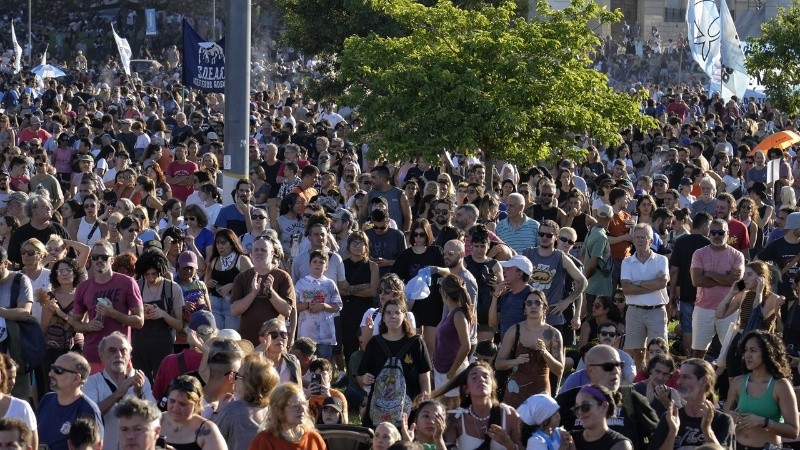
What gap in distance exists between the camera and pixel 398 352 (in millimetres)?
10891

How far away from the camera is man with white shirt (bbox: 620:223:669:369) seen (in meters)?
13.9

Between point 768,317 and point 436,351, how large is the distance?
2.47 meters

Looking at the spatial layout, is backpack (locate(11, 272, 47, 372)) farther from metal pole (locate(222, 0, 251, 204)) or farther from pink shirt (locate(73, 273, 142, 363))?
metal pole (locate(222, 0, 251, 204))

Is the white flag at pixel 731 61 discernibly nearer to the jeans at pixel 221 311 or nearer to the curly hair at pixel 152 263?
the jeans at pixel 221 311

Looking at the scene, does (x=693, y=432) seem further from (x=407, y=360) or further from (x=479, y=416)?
(x=407, y=360)

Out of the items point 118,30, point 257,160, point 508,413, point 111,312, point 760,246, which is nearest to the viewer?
point 508,413

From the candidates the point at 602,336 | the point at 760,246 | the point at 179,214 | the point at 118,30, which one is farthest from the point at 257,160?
the point at 118,30

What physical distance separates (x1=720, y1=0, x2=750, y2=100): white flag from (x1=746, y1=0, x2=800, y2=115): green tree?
0.52m

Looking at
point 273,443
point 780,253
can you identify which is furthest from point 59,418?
point 780,253

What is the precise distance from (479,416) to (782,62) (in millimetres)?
18516

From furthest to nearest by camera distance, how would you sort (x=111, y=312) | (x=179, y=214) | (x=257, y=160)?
(x=257, y=160)
(x=179, y=214)
(x=111, y=312)

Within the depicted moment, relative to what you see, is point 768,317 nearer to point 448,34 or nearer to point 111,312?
point 111,312

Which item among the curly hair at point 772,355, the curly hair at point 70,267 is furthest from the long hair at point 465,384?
the curly hair at point 70,267

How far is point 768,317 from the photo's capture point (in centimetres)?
1199
